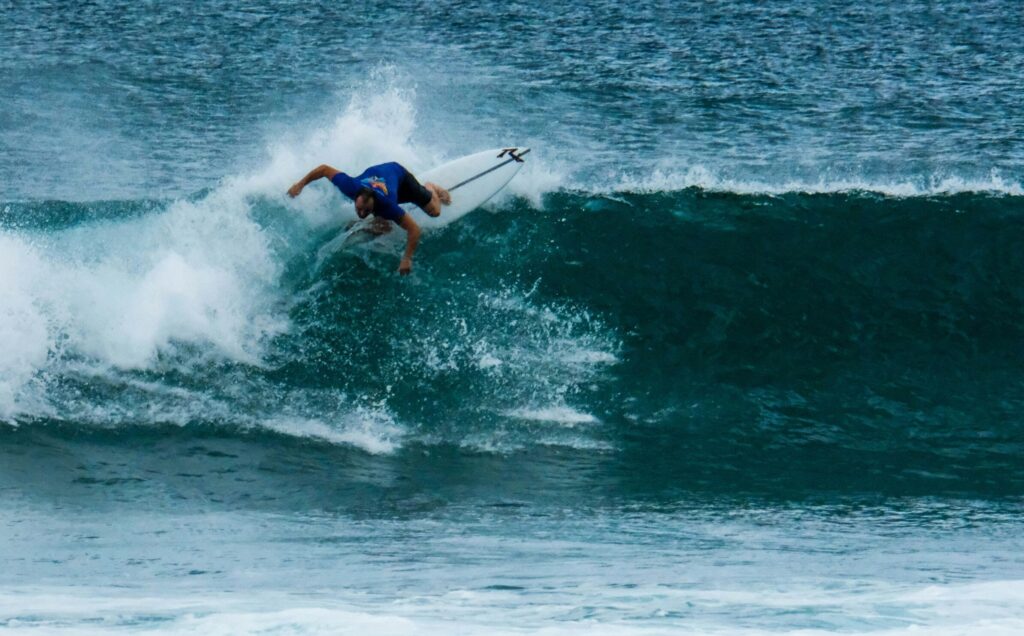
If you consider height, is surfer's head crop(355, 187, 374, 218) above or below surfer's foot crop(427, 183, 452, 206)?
above

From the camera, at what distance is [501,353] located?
11.7 metres

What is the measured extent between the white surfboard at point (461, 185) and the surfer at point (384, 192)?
1.18 ft

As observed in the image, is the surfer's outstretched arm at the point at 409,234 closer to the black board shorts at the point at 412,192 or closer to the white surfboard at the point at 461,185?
the black board shorts at the point at 412,192

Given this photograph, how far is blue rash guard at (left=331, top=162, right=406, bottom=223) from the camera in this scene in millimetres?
11539

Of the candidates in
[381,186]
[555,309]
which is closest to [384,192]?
[381,186]

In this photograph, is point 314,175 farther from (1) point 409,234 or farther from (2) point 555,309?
(2) point 555,309

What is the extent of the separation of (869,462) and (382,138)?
6.75 metres

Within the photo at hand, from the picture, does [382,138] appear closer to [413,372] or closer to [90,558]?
[413,372]

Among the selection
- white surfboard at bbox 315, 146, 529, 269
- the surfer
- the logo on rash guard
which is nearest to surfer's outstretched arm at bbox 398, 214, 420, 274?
the surfer

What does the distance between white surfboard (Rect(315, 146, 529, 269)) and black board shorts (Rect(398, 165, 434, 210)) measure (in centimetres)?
47

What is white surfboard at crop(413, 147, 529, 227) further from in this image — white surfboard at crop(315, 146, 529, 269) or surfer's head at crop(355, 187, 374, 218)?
surfer's head at crop(355, 187, 374, 218)

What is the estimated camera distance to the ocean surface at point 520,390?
24.6 ft

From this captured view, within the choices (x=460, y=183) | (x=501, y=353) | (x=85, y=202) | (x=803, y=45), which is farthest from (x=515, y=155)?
(x=803, y=45)

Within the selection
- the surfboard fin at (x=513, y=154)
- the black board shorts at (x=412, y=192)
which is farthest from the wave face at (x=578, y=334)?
the black board shorts at (x=412, y=192)
